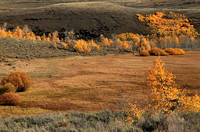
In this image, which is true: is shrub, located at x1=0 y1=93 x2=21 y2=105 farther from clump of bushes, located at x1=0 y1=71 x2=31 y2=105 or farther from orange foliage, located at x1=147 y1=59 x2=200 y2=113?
orange foliage, located at x1=147 y1=59 x2=200 y2=113

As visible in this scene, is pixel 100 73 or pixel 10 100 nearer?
pixel 10 100

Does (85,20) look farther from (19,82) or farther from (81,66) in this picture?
(19,82)

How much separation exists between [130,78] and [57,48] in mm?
42777

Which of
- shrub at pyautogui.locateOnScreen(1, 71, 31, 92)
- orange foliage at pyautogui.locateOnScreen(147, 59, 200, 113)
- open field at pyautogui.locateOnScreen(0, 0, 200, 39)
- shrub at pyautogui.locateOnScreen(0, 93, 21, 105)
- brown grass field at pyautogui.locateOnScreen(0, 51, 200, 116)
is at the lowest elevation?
brown grass field at pyautogui.locateOnScreen(0, 51, 200, 116)

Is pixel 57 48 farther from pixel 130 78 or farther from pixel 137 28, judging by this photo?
pixel 137 28

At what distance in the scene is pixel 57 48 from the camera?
64.0 m

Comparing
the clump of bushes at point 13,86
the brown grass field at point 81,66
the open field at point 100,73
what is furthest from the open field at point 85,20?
the clump of bushes at point 13,86

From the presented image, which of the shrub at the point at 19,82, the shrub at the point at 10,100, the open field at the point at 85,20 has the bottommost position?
the shrub at the point at 10,100

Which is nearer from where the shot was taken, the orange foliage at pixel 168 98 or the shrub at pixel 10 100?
the orange foliage at pixel 168 98

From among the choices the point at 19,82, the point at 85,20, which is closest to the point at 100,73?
the point at 19,82

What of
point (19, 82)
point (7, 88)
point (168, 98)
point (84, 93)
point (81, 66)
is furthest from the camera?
point (81, 66)

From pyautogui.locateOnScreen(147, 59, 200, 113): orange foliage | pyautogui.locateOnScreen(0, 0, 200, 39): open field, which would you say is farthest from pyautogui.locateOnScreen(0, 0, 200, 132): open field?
pyautogui.locateOnScreen(0, 0, 200, 39): open field

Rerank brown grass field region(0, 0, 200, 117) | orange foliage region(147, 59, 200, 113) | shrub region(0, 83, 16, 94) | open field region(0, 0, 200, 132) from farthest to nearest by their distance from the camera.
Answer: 1. shrub region(0, 83, 16, 94)
2. brown grass field region(0, 0, 200, 117)
3. open field region(0, 0, 200, 132)
4. orange foliage region(147, 59, 200, 113)

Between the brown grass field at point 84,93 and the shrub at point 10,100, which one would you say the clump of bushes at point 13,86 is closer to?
the shrub at point 10,100
